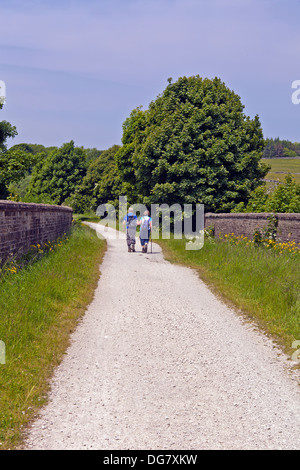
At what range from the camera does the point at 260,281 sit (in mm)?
10000

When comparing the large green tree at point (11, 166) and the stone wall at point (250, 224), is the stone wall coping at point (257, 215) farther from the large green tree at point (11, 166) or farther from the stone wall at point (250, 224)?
the large green tree at point (11, 166)

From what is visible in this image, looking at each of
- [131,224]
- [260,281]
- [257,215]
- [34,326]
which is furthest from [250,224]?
[34,326]

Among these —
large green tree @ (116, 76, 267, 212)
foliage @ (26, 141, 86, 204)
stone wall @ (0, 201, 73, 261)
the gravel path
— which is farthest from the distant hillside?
the gravel path

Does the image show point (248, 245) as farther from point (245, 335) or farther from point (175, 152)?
point (175, 152)

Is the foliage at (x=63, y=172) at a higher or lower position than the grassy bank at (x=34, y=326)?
higher

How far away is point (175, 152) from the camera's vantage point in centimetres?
Answer: 2642

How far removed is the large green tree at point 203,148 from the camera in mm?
26141

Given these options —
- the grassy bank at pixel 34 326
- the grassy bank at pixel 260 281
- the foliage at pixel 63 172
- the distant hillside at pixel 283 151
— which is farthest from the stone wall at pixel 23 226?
the distant hillside at pixel 283 151

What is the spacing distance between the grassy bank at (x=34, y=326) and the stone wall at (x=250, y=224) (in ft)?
22.5

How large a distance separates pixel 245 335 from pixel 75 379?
10.5 ft

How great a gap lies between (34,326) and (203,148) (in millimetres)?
21371

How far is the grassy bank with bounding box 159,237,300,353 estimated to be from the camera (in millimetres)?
7602

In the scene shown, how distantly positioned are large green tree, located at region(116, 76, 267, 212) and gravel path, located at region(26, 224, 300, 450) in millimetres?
17948
